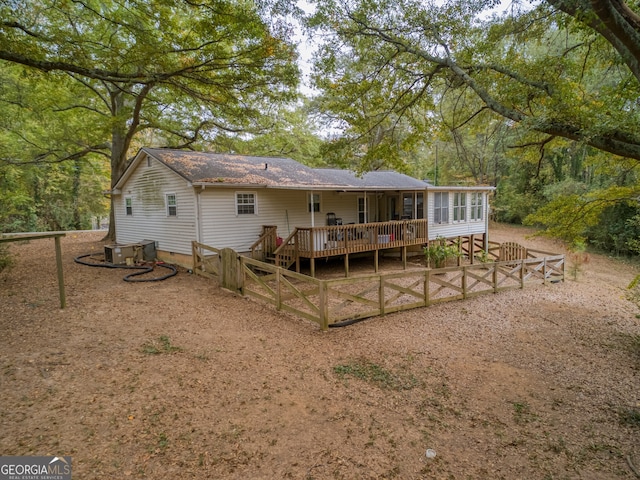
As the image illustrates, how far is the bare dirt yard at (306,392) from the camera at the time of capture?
3.56 m

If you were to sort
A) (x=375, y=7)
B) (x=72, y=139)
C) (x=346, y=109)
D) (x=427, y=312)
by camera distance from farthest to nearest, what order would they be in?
(x=72, y=139) → (x=346, y=109) → (x=427, y=312) → (x=375, y=7)

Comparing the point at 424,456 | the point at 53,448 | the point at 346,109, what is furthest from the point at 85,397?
the point at 346,109

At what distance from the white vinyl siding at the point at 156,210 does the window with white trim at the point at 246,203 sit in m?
1.71

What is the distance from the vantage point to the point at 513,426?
4359mm

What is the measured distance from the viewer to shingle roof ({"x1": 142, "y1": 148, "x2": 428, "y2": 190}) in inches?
503

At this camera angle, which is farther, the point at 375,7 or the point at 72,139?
the point at 72,139

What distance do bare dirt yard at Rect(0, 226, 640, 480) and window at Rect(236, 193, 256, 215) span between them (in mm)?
5056

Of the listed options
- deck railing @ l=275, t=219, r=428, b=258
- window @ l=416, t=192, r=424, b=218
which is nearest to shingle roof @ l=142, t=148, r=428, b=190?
window @ l=416, t=192, r=424, b=218

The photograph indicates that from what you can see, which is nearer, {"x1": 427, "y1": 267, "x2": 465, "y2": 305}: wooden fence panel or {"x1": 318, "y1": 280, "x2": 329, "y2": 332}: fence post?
{"x1": 318, "y1": 280, "x2": 329, "y2": 332}: fence post

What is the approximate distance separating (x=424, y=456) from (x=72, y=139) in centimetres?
2194

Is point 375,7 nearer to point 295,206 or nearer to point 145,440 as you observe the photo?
point 295,206

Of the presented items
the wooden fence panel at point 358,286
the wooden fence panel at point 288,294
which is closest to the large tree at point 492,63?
the wooden fence panel at point 358,286

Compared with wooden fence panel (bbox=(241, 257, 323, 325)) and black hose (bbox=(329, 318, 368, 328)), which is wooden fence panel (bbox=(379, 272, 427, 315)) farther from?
wooden fence panel (bbox=(241, 257, 323, 325))

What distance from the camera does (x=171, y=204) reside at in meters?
13.6
